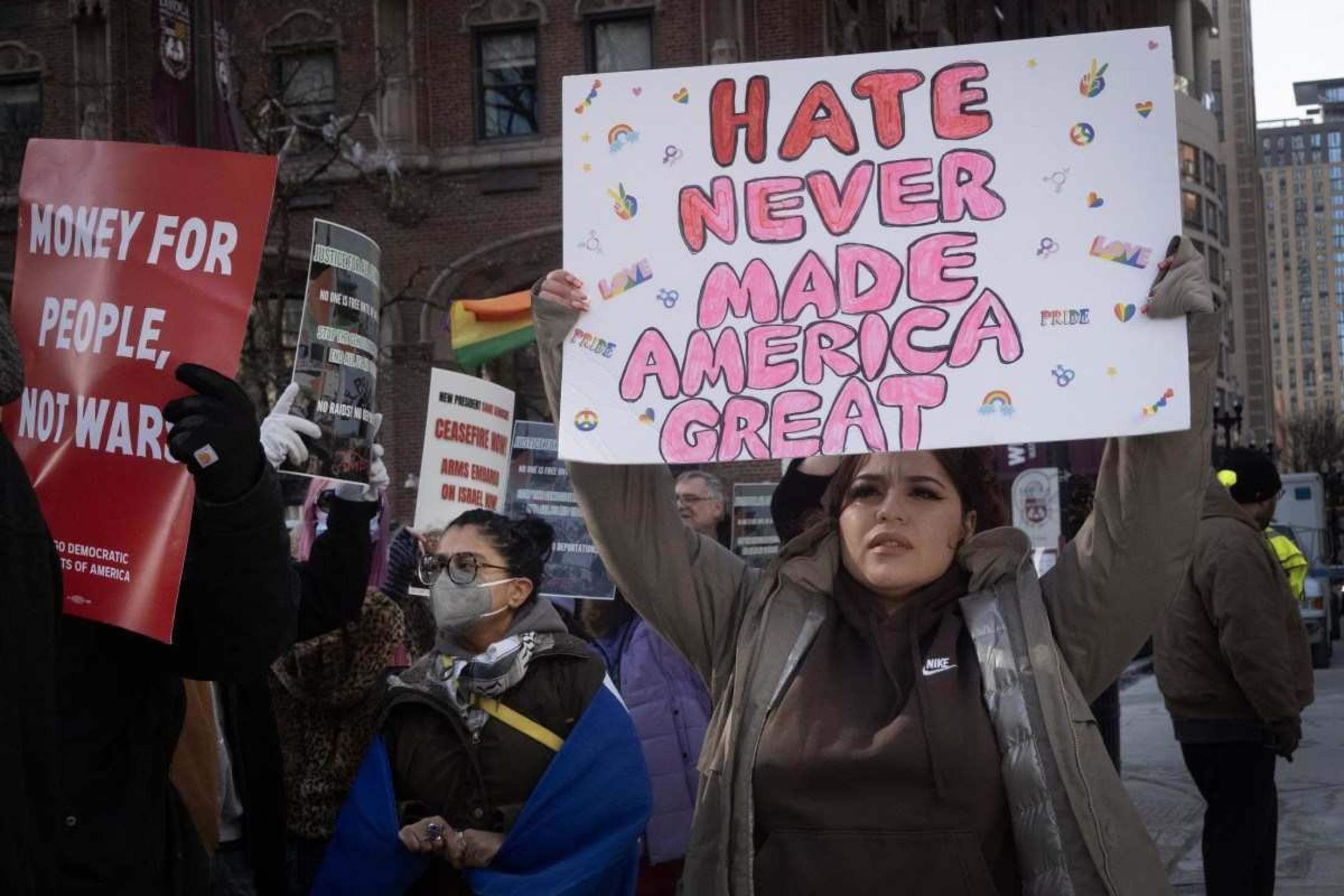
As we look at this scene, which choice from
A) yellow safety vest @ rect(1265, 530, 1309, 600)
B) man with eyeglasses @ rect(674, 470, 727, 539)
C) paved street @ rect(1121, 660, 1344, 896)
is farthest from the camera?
yellow safety vest @ rect(1265, 530, 1309, 600)

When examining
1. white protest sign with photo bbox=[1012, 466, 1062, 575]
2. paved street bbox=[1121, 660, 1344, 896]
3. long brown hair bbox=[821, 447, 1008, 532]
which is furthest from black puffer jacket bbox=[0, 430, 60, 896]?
white protest sign with photo bbox=[1012, 466, 1062, 575]

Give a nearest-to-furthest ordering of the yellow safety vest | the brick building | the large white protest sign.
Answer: the large white protest sign < the yellow safety vest < the brick building

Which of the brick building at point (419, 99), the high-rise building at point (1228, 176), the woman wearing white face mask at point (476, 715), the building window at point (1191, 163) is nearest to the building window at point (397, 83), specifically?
the brick building at point (419, 99)

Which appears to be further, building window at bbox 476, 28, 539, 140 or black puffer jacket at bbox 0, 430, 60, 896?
building window at bbox 476, 28, 539, 140

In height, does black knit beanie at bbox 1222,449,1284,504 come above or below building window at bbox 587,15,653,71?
below

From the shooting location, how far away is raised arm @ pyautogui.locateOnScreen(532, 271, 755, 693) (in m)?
3.31

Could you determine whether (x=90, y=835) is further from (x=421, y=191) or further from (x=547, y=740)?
(x=421, y=191)

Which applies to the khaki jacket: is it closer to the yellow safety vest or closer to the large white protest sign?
the large white protest sign

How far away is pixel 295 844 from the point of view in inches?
207

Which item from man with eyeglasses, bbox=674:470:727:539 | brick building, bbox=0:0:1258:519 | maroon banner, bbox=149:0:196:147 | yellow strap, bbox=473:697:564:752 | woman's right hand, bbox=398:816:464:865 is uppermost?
brick building, bbox=0:0:1258:519

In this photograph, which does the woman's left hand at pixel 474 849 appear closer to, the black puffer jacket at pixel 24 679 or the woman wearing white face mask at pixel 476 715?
the woman wearing white face mask at pixel 476 715

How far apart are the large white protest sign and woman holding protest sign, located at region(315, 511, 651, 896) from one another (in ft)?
4.69

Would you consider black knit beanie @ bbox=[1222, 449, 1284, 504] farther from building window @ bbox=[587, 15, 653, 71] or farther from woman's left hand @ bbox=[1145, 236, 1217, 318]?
building window @ bbox=[587, 15, 653, 71]

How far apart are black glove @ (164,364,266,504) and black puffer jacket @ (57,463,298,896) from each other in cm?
3
